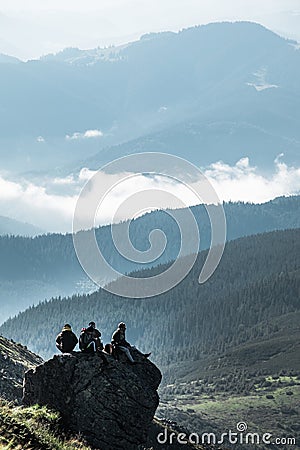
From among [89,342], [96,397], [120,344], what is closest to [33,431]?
[96,397]

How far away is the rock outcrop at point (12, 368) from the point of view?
173 ft

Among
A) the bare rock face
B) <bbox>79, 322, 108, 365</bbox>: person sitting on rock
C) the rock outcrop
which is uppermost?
the rock outcrop

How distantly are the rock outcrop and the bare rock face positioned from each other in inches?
620

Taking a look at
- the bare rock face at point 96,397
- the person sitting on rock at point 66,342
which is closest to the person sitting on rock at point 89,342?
the bare rock face at point 96,397

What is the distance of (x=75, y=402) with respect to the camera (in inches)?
1286

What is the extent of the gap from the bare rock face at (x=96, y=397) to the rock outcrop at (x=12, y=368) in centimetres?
1576

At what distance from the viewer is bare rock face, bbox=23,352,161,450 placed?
3234 cm

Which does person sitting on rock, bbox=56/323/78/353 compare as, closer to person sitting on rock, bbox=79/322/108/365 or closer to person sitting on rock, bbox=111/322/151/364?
person sitting on rock, bbox=79/322/108/365

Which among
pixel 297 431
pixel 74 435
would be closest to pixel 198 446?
pixel 74 435

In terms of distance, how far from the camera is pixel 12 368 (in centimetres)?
6312

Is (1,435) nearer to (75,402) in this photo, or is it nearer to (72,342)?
(75,402)

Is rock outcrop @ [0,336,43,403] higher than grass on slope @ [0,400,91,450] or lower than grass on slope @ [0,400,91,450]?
higher

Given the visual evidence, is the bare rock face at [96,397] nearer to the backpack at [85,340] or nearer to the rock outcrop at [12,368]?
the backpack at [85,340]

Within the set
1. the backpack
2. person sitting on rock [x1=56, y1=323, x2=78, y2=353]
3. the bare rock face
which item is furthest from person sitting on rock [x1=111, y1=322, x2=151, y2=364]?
person sitting on rock [x1=56, y1=323, x2=78, y2=353]
